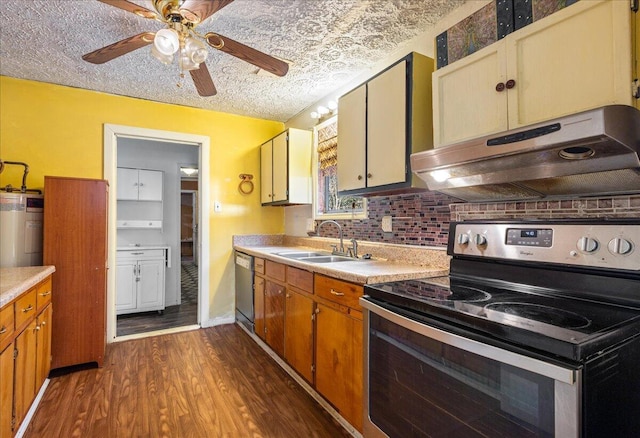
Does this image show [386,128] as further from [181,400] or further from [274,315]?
[181,400]

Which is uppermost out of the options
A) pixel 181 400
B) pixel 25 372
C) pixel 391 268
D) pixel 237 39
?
pixel 237 39

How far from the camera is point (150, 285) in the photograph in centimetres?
391

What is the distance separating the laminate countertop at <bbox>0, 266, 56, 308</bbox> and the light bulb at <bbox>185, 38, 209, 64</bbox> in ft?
4.45

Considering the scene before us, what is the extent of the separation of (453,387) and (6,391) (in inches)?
74.1

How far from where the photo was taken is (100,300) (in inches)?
99.4

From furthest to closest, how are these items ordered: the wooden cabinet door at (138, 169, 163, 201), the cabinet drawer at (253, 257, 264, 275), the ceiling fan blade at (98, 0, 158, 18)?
the wooden cabinet door at (138, 169, 163, 201) < the cabinet drawer at (253, 257, 264, 275) < the ceiling fan blade at (98, 0, 158, 18)

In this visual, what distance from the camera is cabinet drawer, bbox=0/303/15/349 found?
139 cm

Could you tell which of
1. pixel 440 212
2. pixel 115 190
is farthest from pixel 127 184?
pixel 440 212

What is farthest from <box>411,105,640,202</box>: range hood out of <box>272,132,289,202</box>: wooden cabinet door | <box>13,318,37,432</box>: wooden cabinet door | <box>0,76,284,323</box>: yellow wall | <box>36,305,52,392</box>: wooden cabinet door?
<box>0,76,284,323</box>: yellow wall

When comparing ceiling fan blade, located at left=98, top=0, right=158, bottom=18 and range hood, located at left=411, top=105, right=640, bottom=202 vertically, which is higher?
ceiling fan blade, located at left=98, top=0, right=158, bottom=18

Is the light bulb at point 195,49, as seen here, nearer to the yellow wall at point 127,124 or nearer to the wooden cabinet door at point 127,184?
the yellow wall at point 127,124

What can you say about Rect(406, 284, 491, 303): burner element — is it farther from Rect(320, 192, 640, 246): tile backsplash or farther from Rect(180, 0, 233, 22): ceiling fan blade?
Rect(180, 0, 233, 22): ceiling fan blade

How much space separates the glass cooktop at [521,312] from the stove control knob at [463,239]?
0.66 ft

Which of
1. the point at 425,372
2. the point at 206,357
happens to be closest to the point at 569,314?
the point at 425,372
